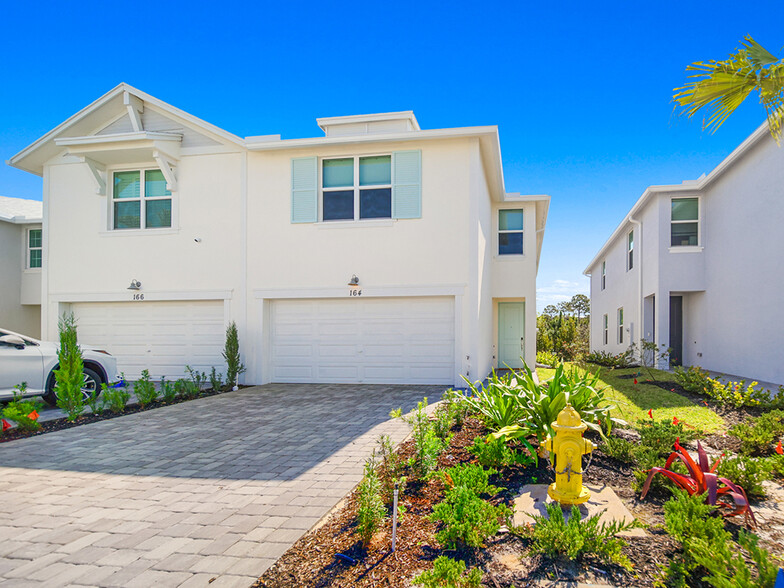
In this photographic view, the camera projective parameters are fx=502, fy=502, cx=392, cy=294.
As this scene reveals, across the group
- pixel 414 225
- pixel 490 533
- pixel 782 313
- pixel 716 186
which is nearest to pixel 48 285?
pixel 414 225

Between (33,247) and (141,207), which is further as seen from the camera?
(33,247)

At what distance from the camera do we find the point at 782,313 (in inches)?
420

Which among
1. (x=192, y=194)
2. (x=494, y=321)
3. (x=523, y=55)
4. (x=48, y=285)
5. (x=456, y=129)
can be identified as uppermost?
(x=523, y=55)

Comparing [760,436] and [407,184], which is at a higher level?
[407,184]

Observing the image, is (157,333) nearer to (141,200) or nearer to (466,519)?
(141,200)

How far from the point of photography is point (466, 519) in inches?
123

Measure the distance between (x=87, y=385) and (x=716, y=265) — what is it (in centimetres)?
1571

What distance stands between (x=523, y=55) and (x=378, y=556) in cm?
1256

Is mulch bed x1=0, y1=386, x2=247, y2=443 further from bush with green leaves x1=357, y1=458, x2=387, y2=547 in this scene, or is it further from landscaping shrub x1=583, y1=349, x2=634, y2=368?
landscaping shrub x1=583, y1=349, x2=634, y2=368

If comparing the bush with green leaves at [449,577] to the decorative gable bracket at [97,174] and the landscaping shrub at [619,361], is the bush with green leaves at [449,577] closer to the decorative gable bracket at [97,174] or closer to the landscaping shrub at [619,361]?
the decorative gable bracket at [97,174]

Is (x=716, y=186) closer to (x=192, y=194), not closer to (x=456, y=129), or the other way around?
(x=456, y=129)

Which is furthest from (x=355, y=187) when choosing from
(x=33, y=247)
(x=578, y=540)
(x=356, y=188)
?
(x=33, y=247)

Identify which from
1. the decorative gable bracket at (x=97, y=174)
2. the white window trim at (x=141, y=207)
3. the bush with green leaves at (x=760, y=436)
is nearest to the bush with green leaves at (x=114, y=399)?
the white window trim at (x=141, y=207)

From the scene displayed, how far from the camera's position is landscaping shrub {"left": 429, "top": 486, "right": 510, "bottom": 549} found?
304cm
